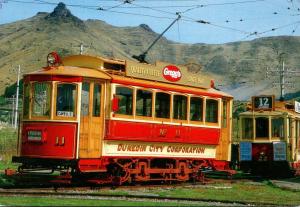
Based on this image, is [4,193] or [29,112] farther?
[29,112]

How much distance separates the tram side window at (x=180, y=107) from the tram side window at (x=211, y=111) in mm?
1270

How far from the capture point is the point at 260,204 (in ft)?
45.5

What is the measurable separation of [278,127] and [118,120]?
1059 cm

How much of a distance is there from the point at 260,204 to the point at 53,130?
19.9ft

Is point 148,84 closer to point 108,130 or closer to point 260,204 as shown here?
point 108,130

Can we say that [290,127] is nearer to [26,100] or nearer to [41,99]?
[41,99]

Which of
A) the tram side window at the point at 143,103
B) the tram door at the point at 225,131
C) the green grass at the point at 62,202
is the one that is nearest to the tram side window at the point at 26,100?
the tram side window at the point at 143,103

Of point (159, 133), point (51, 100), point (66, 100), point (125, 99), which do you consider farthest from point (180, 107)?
point (51, 100)

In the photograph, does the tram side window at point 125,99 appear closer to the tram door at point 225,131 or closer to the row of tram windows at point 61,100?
the row of tram windows at point 61,100

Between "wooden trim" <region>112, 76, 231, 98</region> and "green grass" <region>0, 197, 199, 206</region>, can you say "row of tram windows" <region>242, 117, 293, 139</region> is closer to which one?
"wooden trim" <region>112, 76, 231, 98</region>

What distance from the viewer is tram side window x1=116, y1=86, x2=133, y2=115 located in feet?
57.1

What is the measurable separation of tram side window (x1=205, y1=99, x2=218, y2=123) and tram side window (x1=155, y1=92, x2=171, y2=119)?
2158mm

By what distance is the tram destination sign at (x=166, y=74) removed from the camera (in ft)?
59.4

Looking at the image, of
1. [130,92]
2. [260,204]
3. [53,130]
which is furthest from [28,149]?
[260,204]
